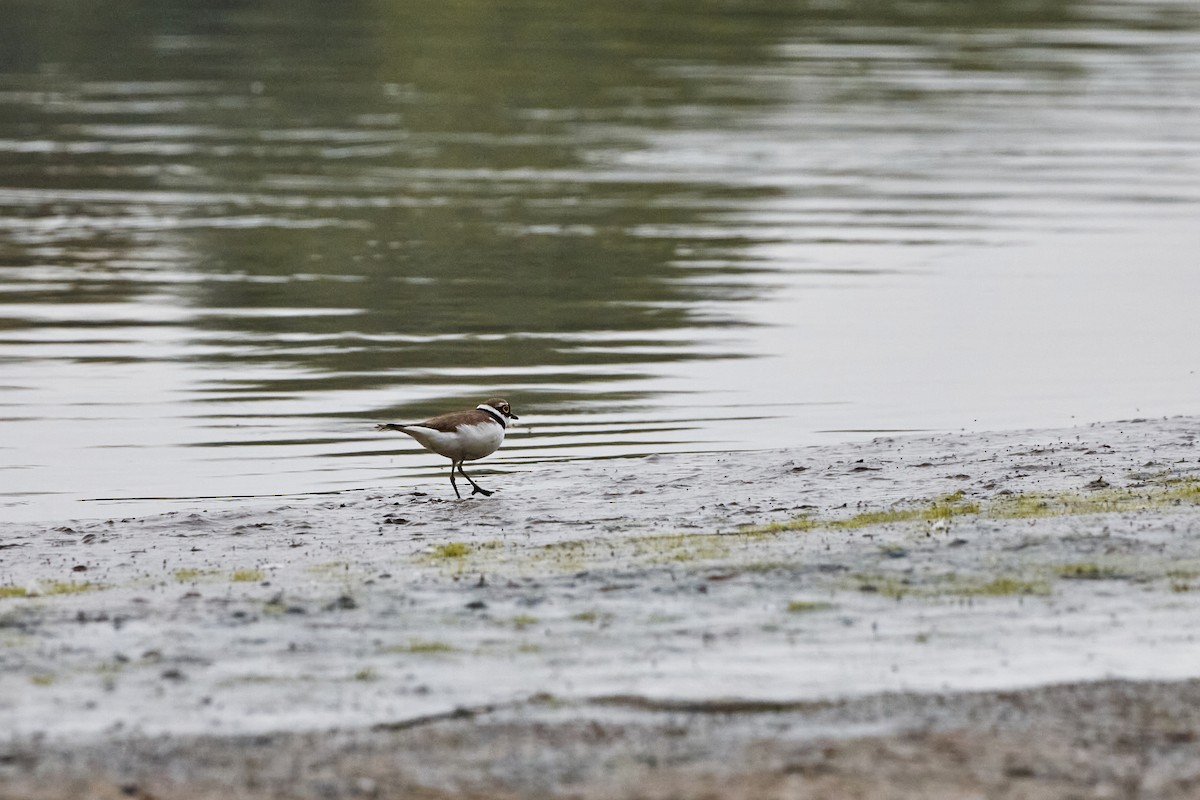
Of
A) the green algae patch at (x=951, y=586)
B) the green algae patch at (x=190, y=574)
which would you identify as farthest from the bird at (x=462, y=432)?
the green algae patch at (x=951, y=586)

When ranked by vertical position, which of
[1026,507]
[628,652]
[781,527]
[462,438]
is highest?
[462,438]

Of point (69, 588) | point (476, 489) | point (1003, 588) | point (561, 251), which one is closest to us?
point (1003, 588)

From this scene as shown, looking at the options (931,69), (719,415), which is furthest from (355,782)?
(931,69)

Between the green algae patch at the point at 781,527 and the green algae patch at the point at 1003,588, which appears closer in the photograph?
the green algae patch at the point at 1003,588

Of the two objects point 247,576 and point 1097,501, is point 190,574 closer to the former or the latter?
point 247,576

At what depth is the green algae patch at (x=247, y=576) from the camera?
10172 mm

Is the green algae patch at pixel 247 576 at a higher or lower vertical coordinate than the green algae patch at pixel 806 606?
higher

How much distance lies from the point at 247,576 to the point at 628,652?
267 centimetres

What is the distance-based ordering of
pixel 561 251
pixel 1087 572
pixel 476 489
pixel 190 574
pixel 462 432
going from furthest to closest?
pixel 561 251 < pixel 476 489 < pixel 462 432 < pixel 190 574 < pixel 1087 572

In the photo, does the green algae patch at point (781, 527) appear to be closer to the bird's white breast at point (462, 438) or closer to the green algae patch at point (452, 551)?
the green algae patch at point (452, 551)

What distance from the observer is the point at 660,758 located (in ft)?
23.5

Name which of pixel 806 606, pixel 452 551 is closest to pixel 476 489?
pixel 452 551

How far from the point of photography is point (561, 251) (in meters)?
24.5

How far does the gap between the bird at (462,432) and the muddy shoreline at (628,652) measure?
87 cm
